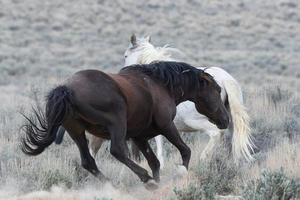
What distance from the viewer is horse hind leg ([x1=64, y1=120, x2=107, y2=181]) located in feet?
24.4

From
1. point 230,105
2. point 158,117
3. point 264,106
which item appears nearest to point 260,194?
point 158,117

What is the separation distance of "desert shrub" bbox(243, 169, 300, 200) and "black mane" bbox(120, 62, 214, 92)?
2101 mm

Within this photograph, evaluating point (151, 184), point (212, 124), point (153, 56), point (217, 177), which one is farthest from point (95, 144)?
point (217, 177)

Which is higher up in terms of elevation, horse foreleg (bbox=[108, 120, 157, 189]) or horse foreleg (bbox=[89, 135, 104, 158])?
horse foreleg (bbox=[108, 120, 157, 189])

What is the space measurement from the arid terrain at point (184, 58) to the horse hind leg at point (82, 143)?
20cm

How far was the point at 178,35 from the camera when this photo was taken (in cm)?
3938

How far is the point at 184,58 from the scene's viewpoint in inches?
1163

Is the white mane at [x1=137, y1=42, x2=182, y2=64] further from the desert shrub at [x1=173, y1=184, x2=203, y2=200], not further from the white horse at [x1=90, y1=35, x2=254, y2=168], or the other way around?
the desert shrub at [x1=173, y1=184, x2=203, y2=200]

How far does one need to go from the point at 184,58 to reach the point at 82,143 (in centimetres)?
2214

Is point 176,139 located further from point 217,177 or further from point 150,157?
point 217,177

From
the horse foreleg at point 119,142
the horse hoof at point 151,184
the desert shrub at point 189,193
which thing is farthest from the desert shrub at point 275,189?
the horse foreleg at point 119,142

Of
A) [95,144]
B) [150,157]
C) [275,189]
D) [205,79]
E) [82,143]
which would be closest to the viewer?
[275,189]

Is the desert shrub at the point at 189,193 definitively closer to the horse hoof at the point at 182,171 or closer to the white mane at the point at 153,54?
the horse hoof at the point at 182,171

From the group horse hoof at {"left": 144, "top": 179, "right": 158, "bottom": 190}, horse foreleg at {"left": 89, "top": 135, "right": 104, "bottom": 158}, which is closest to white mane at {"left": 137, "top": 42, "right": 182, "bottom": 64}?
horse foreleg at {"left": 89, "top": 135, "right": 104, "bottom": 158}
